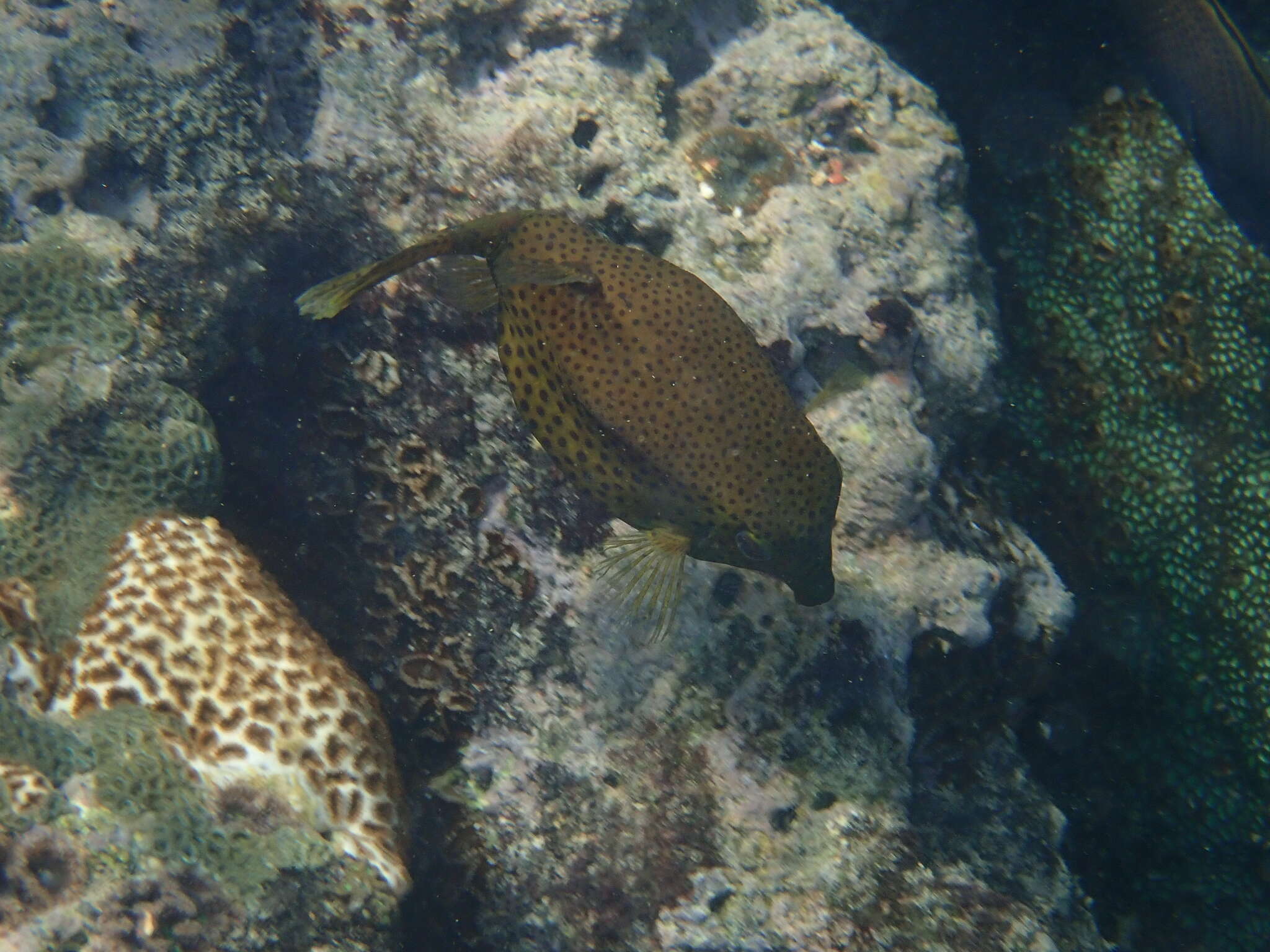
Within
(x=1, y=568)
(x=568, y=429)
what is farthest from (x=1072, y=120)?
(x=1, y=568)

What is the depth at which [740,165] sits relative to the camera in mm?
4309

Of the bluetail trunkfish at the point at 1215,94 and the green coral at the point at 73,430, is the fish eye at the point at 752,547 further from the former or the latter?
the bluetail trunkfish at the point at 1215,94

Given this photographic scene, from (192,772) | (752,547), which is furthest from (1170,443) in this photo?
(192,772)

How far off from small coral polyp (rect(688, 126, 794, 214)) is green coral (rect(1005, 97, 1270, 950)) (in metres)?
1.84

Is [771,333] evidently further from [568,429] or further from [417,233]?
[417,233]

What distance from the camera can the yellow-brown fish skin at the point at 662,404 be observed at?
8.91 ft

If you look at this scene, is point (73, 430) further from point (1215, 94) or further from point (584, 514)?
point (1215, 94)

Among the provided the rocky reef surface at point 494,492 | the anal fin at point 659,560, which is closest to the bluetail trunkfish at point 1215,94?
the rocky reef surface at point 494,492

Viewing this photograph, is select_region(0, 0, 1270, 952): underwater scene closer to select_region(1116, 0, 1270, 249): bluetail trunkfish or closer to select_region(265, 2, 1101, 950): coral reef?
select_region(265, 2, 1101, 950): coral reef

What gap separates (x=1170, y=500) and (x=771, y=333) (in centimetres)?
290

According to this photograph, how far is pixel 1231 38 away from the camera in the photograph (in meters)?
5.03

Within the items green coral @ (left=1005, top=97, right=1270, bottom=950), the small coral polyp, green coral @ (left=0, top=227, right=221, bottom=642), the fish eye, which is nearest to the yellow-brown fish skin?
the fish eye

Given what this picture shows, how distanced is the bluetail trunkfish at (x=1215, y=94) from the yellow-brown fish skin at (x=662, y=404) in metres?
4.30

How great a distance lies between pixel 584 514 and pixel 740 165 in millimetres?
2286
